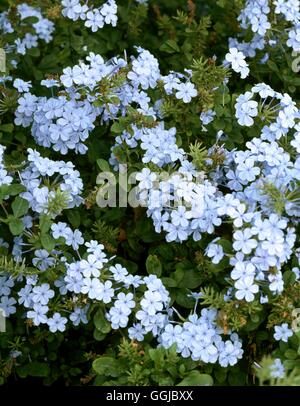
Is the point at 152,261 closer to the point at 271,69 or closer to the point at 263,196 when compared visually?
the point at 263,196

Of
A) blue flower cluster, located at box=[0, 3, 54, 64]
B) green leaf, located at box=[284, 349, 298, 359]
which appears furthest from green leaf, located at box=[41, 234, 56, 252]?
blue flower cluster, located at box=[0, 3, 54, 64]

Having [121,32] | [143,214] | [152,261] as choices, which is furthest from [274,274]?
[121,32]

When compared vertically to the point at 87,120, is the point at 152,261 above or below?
below

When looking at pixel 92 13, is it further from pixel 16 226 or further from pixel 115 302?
pixel 115 302

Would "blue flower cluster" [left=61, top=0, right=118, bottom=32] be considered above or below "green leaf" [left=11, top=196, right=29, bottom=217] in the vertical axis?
above

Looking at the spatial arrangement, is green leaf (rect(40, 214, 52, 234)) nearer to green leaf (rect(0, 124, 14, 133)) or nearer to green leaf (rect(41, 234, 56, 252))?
green leaf (rect(41, 234, 56, 252))

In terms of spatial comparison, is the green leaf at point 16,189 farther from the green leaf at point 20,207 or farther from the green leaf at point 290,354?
the green leaf at point 290,354
